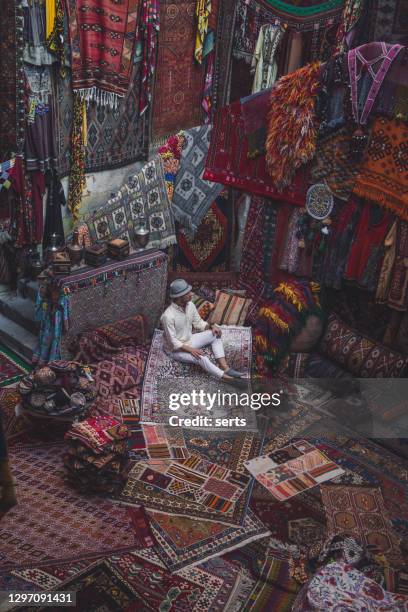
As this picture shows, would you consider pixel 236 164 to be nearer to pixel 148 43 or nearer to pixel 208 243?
pixel 208 243

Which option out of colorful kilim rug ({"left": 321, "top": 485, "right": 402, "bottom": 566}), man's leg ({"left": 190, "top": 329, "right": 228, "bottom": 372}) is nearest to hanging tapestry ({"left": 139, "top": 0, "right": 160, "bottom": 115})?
man's leg ({"left": 190, "top": 329, "right": 228, "bottom": 372})

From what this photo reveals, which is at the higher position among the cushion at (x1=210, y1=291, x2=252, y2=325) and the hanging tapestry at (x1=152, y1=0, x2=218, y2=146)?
the hanging tapestry at (x1=152, y1=0, x2=218, y2=146)

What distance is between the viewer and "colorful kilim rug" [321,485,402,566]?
416 cm

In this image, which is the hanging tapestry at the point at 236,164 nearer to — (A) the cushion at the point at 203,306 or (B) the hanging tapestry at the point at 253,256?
(B) the hanging tapestry at the point at 253,256

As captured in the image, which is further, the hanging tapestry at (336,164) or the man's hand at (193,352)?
the man's hand at (193,352)

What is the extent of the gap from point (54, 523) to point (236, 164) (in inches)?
146

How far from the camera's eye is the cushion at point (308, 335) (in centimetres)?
591

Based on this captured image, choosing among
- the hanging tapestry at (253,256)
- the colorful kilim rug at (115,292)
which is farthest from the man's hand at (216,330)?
the colorful kilim rug at (115,292)

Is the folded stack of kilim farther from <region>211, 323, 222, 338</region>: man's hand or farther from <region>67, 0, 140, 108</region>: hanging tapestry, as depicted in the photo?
<region>67, 0, 140, 108</region>: hanging tapestry

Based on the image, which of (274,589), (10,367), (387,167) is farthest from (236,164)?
(274,589)

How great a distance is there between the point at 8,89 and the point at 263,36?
302 centimetres

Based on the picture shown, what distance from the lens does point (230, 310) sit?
653 cm

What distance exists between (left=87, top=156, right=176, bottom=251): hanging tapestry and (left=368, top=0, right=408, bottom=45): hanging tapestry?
258 cm

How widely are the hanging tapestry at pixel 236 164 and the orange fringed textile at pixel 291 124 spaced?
0.14 meters
